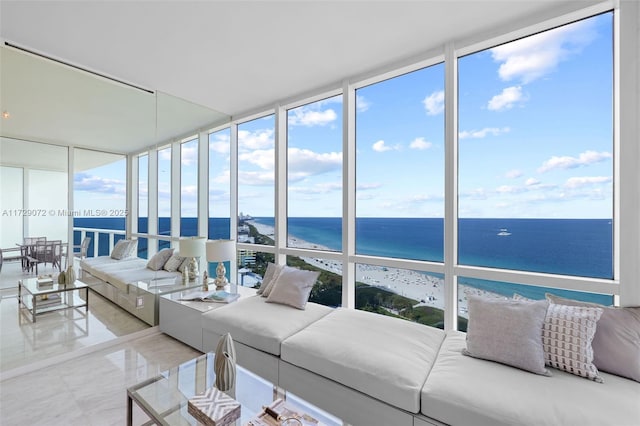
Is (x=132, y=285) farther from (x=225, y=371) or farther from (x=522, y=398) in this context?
(x=522, y=398)

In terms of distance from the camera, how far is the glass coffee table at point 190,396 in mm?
1388

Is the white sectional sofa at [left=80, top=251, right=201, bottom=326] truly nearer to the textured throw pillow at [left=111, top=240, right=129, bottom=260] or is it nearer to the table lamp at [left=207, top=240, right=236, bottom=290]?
the textured throw pillow at [left=111, top=240, right=129, bottom=260]

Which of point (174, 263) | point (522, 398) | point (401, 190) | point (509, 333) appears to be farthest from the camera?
point (174, 263)

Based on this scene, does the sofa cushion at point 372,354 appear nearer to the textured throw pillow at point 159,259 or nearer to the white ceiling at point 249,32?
the textured throw pillow at point 159,259

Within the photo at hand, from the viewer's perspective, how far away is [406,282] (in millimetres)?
2799

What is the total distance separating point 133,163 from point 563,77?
4.08 m

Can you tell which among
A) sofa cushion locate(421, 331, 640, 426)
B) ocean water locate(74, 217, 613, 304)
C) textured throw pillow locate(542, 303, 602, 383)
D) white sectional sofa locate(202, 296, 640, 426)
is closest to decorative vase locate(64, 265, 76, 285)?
ocean water locate(74, 217, 613, 304)

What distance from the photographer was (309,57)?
256cm

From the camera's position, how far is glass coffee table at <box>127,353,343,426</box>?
54.6 inches

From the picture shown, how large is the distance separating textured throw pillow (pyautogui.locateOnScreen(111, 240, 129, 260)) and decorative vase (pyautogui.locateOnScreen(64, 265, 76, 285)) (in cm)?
36

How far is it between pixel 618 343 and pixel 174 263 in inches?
159

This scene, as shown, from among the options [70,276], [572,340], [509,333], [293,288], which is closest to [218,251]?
[293,288]

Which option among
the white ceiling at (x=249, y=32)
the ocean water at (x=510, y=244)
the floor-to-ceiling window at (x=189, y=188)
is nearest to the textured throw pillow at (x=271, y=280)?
the ocean water at (x=510, y=244)

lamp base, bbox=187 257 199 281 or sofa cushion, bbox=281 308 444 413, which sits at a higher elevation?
lamp base, bbox=187 257 199 281
